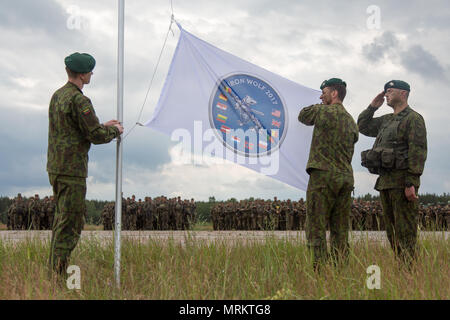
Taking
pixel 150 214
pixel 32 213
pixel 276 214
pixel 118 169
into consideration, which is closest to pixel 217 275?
pixel 118 169

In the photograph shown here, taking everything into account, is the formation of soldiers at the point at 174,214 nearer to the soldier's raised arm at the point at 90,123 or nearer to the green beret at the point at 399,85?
the green beret at the point at 399,85

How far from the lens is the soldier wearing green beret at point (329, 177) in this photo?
490 cm

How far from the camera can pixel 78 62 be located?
463 cm

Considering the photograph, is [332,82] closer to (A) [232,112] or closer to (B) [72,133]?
(A) [232,112]

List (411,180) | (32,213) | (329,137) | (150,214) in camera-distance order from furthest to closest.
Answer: (150,214) → (32,213) → (411,180) → (329,137)

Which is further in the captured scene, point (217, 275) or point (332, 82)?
point (332, 82)

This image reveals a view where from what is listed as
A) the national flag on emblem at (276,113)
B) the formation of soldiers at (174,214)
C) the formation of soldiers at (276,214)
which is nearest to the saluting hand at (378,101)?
the national flag on emblem at (276,113)

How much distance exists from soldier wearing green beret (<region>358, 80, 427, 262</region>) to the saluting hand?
88 millimetres

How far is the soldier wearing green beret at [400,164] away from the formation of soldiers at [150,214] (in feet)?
35.9

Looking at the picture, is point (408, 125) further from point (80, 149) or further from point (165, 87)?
point (80, 149)

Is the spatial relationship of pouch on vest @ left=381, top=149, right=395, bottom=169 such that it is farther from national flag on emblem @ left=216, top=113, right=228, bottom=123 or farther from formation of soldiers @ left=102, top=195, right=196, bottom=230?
formation of soldiers @ left=102, top=195, right=196, bottom=230

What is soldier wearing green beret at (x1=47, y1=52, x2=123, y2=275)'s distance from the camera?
174 inches

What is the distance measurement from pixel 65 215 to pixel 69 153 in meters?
0.63
